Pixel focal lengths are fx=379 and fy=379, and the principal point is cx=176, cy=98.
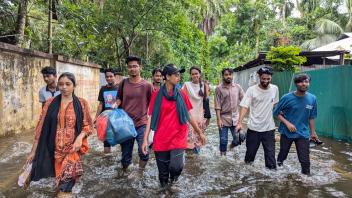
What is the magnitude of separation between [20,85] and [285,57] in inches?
419

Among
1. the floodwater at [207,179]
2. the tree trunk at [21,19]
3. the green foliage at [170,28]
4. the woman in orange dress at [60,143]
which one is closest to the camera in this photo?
the woman in orange dress at [60,143]

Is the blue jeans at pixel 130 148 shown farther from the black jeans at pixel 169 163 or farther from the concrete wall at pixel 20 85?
the concrete wall at pixel 20 85

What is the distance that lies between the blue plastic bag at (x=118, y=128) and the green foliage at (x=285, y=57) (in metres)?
11.5

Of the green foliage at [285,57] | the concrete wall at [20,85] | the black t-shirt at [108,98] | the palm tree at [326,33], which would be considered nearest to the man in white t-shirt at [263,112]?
the black t-shirt at [108,98]

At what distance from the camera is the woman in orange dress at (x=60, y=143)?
4.02 meters

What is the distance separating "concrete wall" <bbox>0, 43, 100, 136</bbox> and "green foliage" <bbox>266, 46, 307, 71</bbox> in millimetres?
8637

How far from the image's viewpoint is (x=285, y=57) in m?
15.9

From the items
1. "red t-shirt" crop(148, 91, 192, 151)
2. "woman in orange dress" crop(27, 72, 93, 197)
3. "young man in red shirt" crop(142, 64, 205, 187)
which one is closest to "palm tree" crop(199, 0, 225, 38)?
"young man in red shirt" crop(142, 64, 205, 187)

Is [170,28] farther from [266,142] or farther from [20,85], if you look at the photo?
[266,142]

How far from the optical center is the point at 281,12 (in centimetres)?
4222

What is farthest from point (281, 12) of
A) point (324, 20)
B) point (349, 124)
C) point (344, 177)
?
point (344, 177)

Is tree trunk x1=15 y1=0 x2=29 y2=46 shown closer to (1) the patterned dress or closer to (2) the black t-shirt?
(2) the black t-shirt

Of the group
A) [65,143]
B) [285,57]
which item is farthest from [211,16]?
[65,143]

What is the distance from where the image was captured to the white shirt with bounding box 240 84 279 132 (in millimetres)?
5879
